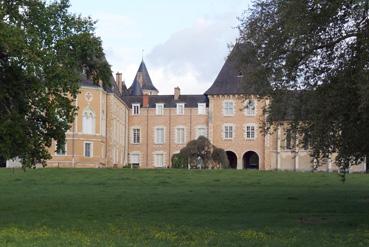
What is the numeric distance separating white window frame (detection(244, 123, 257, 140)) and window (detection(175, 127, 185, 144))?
9.08 metres

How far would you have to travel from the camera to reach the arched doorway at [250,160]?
8906cm

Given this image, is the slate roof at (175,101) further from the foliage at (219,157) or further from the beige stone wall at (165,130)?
the foliage at (219,157)

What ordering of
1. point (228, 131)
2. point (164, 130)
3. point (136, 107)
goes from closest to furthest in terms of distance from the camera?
point (228, 131), point (164, 130), point (136, 107)

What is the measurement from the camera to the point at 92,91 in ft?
263

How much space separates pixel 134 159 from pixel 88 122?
16.2 meters

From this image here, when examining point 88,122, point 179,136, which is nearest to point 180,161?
point 88,122

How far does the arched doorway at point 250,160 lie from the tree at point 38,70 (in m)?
69.7

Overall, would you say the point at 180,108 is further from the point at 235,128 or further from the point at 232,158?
the point at 232,158

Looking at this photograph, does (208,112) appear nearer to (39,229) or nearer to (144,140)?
(144,140)

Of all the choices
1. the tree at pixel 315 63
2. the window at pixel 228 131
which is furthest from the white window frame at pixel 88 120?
the tree at pixel 315 63

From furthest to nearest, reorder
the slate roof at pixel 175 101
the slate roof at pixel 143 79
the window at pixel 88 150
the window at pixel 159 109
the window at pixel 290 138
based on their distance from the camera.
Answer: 1. the slate roof at pixel 143 79
2. the window at pixel 159 109
3. the slate roof at pixel 175 101
4. the window at pixel 88 150
5. the window at pixel 290 138

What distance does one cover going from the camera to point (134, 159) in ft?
311

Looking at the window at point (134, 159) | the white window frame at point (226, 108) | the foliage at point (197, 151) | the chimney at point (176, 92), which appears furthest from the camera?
the chimney at point (176, 92)

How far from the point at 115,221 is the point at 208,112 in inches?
2753
